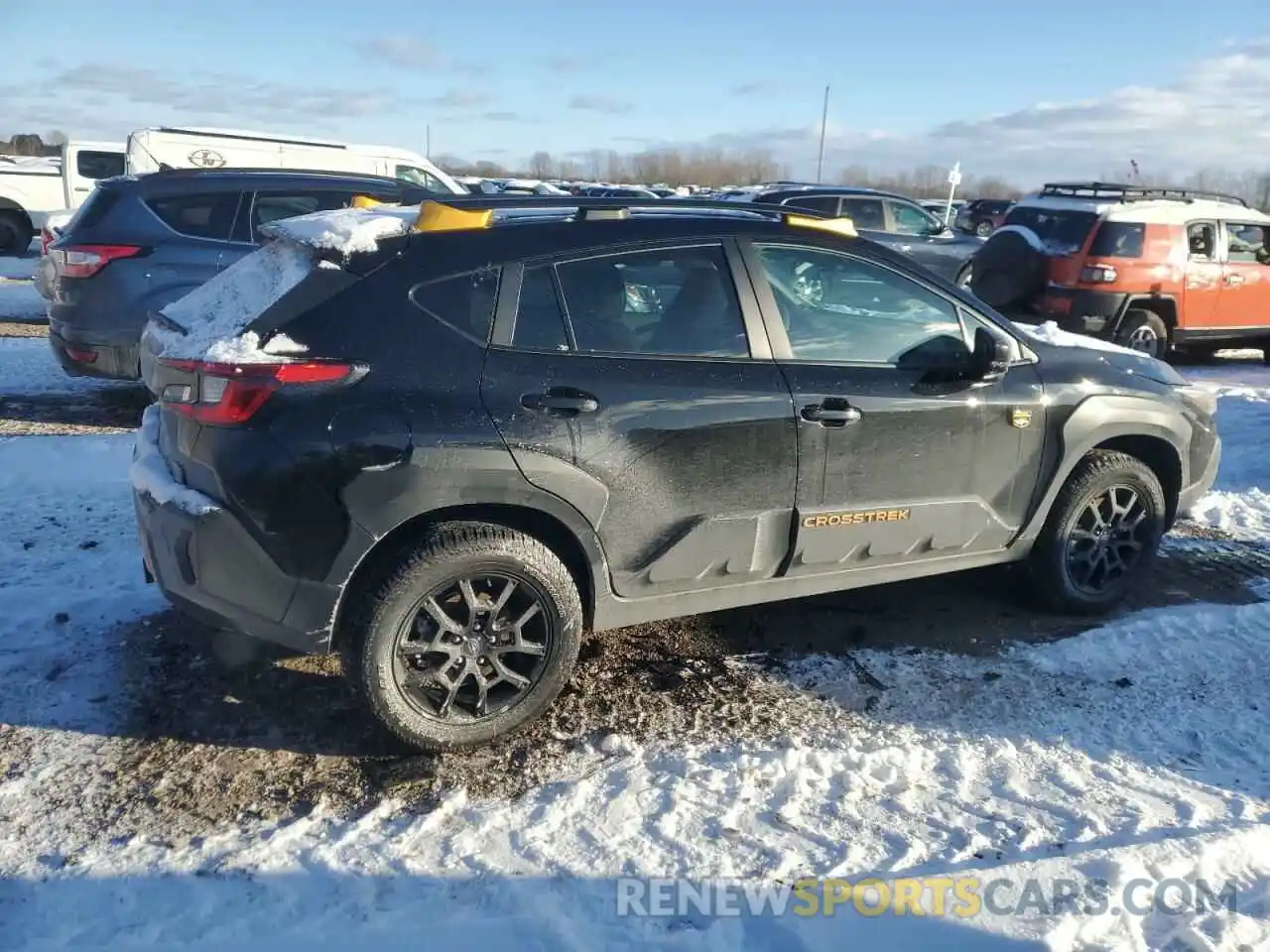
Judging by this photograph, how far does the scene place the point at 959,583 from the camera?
16.3 feet

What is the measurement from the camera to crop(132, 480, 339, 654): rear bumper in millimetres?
3027

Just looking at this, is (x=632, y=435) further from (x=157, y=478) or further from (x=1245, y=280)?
(x=1245, y=280)

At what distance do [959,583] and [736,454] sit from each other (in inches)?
80.2

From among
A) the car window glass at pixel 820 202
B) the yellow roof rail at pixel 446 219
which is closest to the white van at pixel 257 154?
the car window glass at pixel 820 202

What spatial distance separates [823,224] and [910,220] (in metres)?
10.3

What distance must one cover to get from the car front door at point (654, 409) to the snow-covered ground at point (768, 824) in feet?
2.35

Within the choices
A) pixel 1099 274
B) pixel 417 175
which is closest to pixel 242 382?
pixel 1099 274

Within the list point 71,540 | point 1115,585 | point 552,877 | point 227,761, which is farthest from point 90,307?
point 1115,585

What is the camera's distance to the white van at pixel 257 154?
1280 centimetres

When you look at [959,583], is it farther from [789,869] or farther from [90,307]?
[90,307]

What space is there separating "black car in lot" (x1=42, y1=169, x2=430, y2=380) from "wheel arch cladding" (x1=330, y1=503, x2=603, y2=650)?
433cm

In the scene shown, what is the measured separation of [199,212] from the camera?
7.38 metres

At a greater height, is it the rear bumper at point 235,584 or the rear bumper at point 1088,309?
the rear bumper at point 1088,309

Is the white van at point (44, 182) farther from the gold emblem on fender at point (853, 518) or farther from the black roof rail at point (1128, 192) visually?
the gold emblem on fender at point (853, 518)
